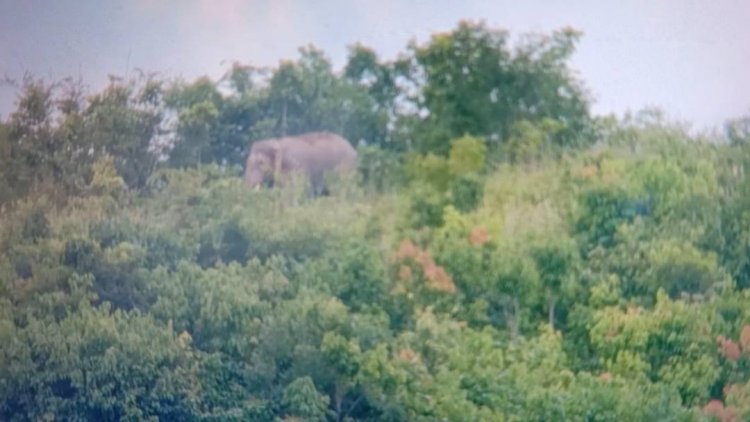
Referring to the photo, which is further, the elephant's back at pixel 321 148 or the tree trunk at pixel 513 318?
A: the elephant's back at pixel 321 148

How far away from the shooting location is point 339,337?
375 cm

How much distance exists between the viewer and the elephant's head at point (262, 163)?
3922mm

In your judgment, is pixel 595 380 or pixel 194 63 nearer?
pixel 595 380

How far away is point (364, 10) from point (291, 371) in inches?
44.1

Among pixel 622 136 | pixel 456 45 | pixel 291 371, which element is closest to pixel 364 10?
pixel 456 45

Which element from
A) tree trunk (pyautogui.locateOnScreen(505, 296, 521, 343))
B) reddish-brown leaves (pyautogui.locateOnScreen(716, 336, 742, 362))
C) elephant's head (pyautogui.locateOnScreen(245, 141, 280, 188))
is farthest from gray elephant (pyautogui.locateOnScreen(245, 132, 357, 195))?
reddish-brown leaves (pyautogui.locateOnScreen(716, 336, 742, 362))

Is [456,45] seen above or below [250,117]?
above

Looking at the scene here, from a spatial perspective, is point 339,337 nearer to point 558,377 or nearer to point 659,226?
point 558,377

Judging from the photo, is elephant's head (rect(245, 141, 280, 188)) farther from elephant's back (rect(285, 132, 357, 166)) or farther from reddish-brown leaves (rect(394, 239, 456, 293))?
reddish-brown leaves (rect(394, 239, 456, 293))

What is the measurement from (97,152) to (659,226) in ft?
5.58

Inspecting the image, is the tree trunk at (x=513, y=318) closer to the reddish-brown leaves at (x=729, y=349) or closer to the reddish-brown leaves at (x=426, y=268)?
the reddish-brown leaves at (x=426, y=268)

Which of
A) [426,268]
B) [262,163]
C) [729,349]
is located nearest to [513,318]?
[426,268]

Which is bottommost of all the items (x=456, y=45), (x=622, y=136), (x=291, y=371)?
(x=291, y=371)

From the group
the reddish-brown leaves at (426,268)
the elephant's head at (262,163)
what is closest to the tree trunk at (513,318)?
the reddish-brown leaves at (426,268)
